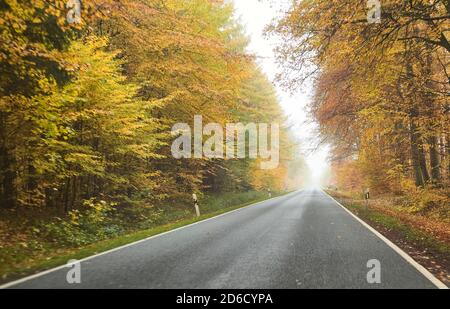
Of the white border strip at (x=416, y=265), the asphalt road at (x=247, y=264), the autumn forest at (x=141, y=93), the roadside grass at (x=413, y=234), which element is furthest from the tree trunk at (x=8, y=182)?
the roadside grass at (x=413, y=234)

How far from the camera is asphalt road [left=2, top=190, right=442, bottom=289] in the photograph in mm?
4965

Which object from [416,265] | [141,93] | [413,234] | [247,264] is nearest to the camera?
[416,265]

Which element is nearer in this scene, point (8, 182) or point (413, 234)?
point (413, 234)

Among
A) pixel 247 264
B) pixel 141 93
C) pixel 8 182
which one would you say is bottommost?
pixel 247 264

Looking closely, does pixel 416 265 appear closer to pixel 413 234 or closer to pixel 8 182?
pixel 413 234

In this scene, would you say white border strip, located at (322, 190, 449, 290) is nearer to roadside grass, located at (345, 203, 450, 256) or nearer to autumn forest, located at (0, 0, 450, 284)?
roadside grass, located at (345, 203, 450, 256)

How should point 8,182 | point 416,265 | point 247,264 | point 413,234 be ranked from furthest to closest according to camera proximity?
1. point 8,182
2. point 413,234
3. point 247,264
4. point 416,265

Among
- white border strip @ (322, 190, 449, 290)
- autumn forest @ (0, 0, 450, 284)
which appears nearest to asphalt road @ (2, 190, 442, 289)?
white border strip @ (322, 190, 449, 290)

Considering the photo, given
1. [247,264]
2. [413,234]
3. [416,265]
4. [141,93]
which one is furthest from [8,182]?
[413,234]

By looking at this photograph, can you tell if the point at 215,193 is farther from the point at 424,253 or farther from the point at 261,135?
the point at 424,253

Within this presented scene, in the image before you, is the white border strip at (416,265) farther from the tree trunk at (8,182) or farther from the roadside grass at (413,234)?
the tree trunk at (8,182)

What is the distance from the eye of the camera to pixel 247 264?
6.05 m

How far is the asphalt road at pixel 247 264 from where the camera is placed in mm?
4965

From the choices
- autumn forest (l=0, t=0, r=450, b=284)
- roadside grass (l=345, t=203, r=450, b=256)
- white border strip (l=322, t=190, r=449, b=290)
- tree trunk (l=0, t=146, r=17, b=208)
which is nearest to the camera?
white border strip (l=322, t=190, r=449, b=290)
